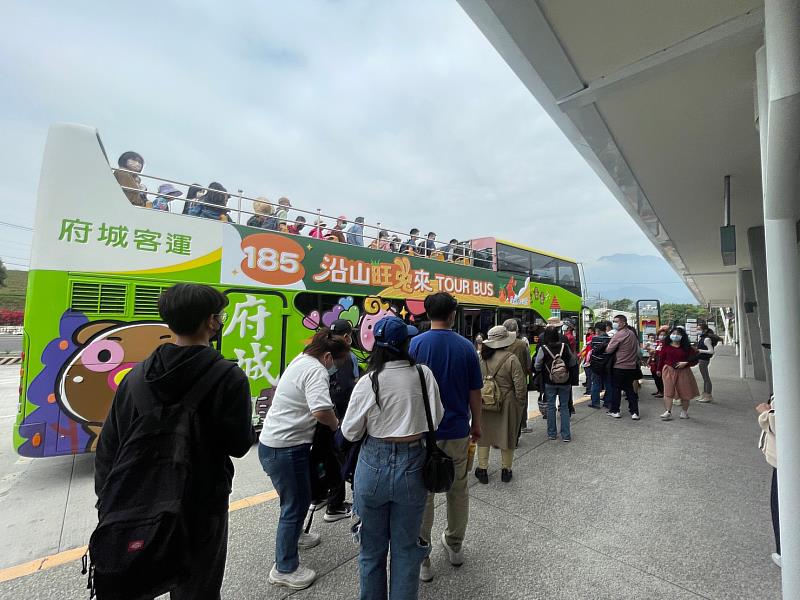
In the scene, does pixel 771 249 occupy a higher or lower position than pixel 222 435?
higher

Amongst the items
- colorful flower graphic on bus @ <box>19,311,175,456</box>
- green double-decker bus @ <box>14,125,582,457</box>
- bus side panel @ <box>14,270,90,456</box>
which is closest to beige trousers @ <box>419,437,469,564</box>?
green double-decker bus @ <box>14,125,582,457</box>

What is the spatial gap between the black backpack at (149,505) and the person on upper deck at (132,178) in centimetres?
397

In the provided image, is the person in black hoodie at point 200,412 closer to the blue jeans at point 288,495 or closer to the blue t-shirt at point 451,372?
the blue jeans at point 288,495

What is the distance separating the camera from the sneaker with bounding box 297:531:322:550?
8.57 ft

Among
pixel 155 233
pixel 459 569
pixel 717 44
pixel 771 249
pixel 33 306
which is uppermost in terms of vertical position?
pixel 717 44

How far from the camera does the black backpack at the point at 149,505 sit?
121 centimetres

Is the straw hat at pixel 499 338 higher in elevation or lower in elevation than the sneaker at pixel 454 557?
higher

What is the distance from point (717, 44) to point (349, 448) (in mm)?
3505

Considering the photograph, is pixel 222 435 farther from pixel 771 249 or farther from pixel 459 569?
pixel 771 249

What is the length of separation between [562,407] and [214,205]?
5268 millimetres

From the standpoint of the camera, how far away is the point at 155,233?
14.0ft

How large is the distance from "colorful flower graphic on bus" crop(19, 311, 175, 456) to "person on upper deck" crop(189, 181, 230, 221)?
1707mm

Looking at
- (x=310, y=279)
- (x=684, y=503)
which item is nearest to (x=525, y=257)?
(x=310, y=279)

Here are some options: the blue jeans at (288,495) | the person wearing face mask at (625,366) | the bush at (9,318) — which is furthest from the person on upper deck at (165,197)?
the bush at (9,318)
